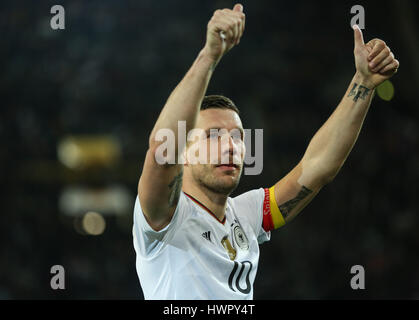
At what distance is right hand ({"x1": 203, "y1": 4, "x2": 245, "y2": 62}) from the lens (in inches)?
75.8

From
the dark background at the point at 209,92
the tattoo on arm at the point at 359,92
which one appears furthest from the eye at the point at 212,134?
the dark background at the point at 209,92

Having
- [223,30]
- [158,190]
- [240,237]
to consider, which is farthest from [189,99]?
[240,237]

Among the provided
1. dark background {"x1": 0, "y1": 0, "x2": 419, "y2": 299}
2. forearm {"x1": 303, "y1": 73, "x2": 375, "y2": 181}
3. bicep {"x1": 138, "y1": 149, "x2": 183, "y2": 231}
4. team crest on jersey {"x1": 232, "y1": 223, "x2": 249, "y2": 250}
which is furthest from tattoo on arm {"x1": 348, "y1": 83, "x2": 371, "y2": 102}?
dark background {"x1": 0, "y1": 0, "x2": 419, "y2": 299}

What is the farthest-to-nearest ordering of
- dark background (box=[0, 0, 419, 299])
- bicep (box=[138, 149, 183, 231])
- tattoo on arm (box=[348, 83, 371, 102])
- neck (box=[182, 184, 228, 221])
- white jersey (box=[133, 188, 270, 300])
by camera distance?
1. dark background (box=[0, 0, 419, 299])
2. tattoo on arm (box=[348, 83, 371, 102])
3. neck (box=[182, 184, 228, 221])
4. white jersey (box=[133, 188, 270, 300])
5. bicep (box=[138, 149, 183, 231])

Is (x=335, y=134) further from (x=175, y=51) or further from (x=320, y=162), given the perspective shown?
(x=175, y=51)

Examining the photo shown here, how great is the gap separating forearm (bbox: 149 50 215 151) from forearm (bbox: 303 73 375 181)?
37.4 inches

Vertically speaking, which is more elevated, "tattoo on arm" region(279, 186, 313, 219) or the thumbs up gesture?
the thumbs up gesture

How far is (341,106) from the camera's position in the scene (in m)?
2.73

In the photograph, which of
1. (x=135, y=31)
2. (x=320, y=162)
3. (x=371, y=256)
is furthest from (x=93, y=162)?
(x=320, y=162)

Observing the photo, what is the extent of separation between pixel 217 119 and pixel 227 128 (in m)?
0.06

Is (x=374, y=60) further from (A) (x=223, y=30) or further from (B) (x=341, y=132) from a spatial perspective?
(A) (x=223, y=30)

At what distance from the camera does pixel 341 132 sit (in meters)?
2.68

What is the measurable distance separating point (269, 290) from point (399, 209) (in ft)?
6.84

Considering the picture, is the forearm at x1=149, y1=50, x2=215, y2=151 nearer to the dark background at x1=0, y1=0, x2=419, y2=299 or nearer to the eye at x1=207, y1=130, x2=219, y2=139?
the eye at x1=207, y1=130, x2=219, y2=139
